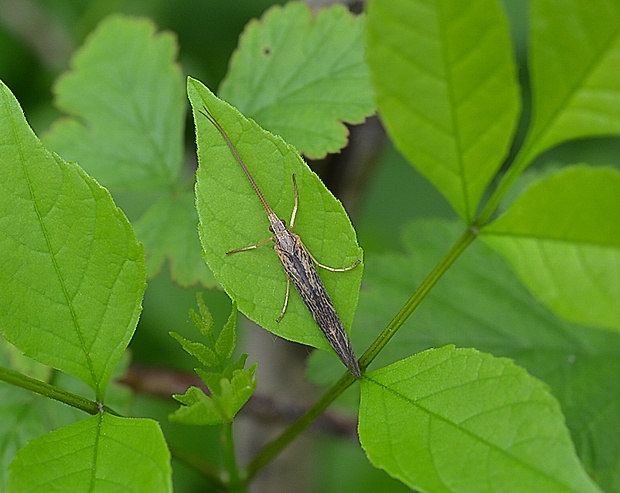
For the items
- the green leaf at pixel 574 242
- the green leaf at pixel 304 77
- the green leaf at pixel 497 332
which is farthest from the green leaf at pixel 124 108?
the green leaf at pixel 574 242

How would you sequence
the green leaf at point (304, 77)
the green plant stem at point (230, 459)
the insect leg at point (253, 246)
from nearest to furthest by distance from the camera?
the insect leg at point (253, 246), the green plant stem at point (230, 459), the green leaf at point (304, 77)

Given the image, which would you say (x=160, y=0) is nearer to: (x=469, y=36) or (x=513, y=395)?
(x=469, y=36)

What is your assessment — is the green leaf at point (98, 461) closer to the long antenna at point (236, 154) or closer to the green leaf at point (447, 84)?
the long antenna at point (236, 154)

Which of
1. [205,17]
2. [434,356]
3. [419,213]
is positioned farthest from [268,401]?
[205,17]

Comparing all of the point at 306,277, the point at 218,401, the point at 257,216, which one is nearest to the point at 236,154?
the point at 257,216

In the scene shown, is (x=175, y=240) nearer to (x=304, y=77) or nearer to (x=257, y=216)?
(x=304, y=77)
